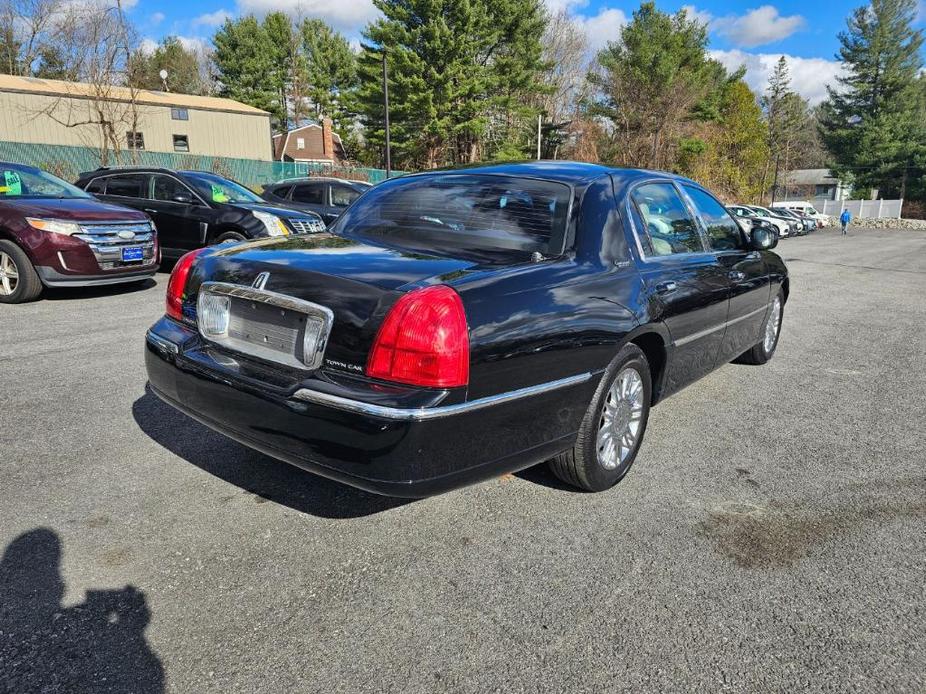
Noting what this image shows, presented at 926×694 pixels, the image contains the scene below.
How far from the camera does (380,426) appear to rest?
7.36 ft

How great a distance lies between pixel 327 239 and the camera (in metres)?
3.30

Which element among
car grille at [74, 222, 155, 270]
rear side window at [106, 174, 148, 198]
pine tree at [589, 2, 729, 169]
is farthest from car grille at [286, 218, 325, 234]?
pine tree at [589, 2, 729, 169]

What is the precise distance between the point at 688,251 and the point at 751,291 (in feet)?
3.61

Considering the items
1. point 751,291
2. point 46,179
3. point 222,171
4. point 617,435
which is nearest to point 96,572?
point 617,435

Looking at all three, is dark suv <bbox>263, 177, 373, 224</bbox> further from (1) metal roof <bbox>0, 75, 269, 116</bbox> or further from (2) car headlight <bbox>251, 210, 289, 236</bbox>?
(1) metal roof <bbox>0, 75, 269, 116</bbox>

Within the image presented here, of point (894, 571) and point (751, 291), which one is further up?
point (751, 291)

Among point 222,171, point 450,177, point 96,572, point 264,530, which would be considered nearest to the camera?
point 96,572

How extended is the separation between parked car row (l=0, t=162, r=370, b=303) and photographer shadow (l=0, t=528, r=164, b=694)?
5397 mm

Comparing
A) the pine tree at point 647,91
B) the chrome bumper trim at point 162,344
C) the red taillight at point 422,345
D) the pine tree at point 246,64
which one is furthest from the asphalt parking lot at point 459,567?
the pine tree at point 246,64

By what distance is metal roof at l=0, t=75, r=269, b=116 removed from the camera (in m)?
28.5

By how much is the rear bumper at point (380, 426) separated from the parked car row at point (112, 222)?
4.86 m

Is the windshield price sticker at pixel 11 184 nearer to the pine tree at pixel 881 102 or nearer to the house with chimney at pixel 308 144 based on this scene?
the house with chimney at pixel 308 144

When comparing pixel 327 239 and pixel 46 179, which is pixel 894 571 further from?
pixel 46 179

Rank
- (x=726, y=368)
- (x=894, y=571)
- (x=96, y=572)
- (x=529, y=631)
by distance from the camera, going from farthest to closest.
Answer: (x=726, y=368) → (x=894, y=571) → (x=96, y=572) → (x=529, y=631)
